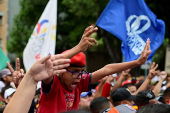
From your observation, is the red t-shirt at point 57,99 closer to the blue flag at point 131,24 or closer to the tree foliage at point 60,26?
the blue flag at point 131,24

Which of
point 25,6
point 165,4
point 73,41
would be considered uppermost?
point 25,6

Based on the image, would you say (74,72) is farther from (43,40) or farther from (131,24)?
(43,40)

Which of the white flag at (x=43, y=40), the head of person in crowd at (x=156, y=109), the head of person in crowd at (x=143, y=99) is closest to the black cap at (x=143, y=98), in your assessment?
the head of person in crowd at (x=143, y=99)

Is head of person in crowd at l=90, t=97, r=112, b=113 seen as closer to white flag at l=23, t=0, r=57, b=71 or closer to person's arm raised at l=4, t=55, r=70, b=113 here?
person's arm raised at l=4, t=55, r=70, b=113

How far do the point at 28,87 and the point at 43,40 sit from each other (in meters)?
4.81

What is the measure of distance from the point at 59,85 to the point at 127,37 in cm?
A: 325

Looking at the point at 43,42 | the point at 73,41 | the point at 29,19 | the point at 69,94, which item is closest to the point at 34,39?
the point at 43,42

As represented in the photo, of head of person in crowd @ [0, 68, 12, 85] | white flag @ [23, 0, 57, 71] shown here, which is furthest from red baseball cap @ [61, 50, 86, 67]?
head of person in crowd @ [0, 68, 12, 85]

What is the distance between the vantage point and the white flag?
6184 mm

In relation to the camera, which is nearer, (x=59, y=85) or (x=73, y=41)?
(x=59, y=85)

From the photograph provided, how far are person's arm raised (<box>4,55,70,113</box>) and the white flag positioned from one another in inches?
174

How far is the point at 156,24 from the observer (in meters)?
5.89

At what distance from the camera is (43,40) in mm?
6422

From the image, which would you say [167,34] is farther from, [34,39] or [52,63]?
[52,63]
